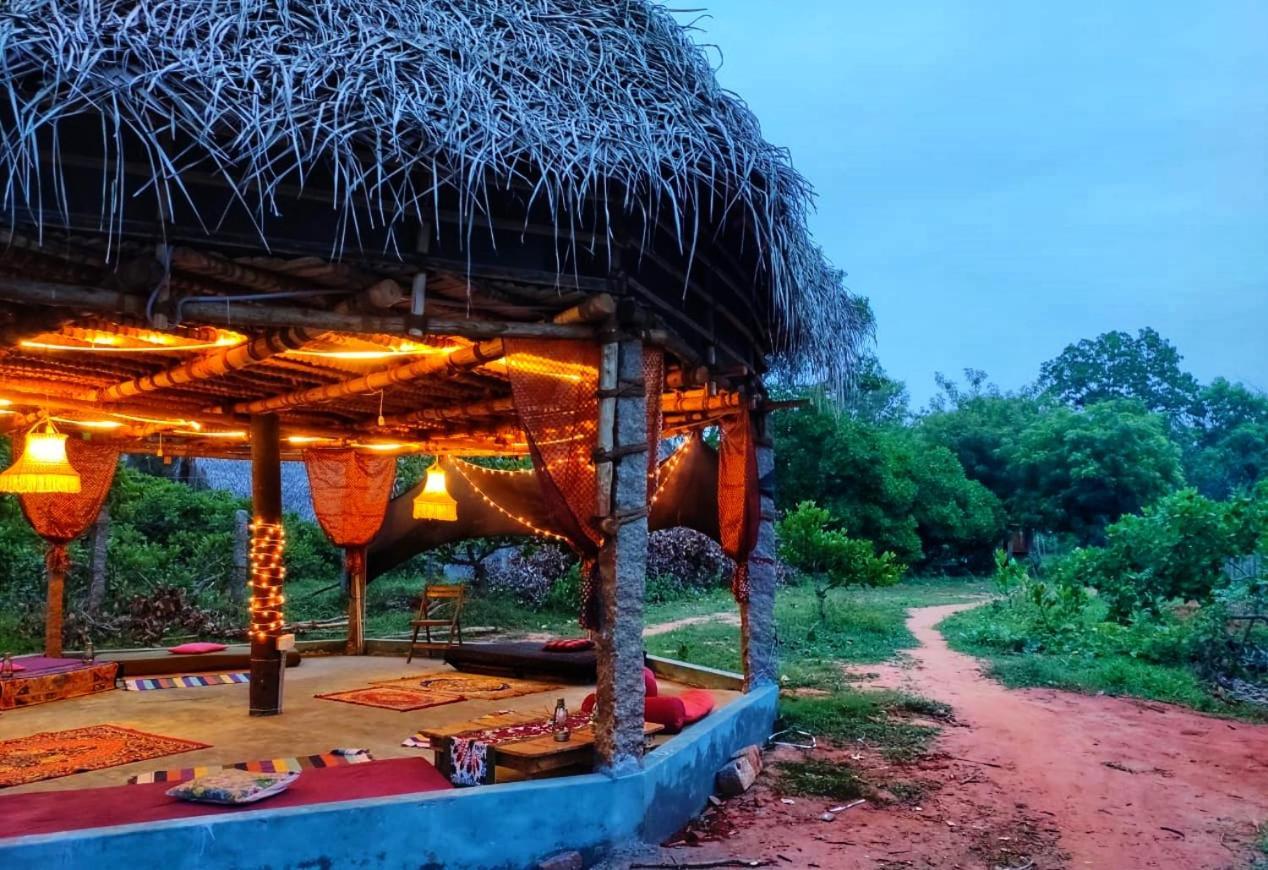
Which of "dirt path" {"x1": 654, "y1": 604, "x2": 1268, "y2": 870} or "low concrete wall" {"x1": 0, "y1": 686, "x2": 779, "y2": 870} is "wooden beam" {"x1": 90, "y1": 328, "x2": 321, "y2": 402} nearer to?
"low concrete wall" {"x1": 0, "y1": 686, "x2": 779, "y2": 870}

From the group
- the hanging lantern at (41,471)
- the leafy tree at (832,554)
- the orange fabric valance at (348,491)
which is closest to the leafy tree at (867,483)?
the leafy tree at (832,554)

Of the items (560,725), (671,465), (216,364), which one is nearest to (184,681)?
(216,364)

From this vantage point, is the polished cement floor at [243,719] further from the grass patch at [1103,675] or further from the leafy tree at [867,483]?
the leafy tree at [867,483]

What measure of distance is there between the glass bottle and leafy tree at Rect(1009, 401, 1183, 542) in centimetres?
2200

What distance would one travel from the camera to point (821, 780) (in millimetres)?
5312

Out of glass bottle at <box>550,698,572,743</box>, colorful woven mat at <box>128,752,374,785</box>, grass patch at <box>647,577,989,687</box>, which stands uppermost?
glass bottle at <box>550,698,572,743</box>

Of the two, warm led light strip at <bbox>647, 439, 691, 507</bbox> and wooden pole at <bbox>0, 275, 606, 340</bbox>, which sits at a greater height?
wooden pole at <bbox>0, 275, 606, 340</bbox>

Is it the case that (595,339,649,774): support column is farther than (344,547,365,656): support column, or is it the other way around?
(344,547,365,656): support column

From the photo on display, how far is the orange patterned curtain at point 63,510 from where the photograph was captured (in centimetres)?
775

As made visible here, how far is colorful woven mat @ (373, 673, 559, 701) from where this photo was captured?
7137 millimetres

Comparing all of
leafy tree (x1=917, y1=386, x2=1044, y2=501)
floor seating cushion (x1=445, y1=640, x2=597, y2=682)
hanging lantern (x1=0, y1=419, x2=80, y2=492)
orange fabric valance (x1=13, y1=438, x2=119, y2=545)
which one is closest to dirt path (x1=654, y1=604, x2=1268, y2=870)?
floor seating cushion (x1=445, y1=640, x2=597, y2=682)

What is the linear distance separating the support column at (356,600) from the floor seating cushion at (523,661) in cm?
140

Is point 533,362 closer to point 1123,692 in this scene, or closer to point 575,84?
point 575,84

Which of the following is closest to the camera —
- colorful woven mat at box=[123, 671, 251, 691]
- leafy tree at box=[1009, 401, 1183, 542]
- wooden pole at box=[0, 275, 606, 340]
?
wooden pole at box=[0, 275, 606, 340]
